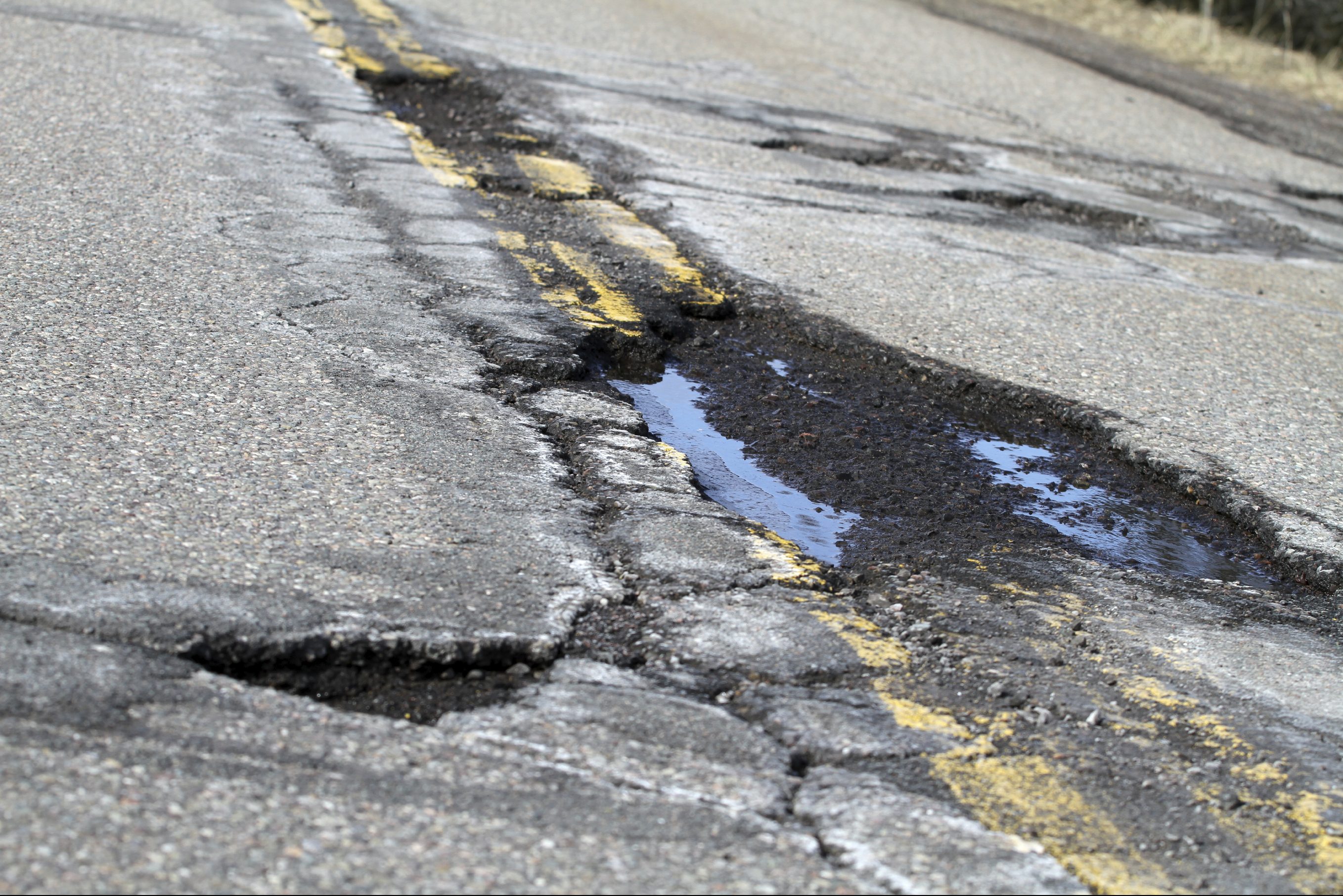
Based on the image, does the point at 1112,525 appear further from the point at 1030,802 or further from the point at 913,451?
the point at 1030,802

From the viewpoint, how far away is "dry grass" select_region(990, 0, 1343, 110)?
399 inches

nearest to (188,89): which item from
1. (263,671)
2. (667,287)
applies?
(667,287)

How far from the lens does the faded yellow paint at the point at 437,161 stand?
4652 millimetres

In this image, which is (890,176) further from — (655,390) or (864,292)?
A: (655,390)

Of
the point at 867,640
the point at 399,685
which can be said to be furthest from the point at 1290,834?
the point at 399,685

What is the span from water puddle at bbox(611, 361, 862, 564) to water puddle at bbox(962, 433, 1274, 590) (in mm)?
519

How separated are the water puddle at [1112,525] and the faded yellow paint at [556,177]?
2.15 meters

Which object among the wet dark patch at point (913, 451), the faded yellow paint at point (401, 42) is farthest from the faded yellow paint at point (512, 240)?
the faded yellow paint at point (401, 42)

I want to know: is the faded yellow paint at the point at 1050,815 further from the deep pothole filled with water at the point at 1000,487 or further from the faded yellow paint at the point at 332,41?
the faded yellow paint at the point at 332,41

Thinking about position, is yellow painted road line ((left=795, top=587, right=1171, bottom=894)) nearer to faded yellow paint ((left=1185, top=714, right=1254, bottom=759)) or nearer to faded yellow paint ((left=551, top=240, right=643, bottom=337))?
faded yellow paint ((left=1185, top=714, right=1254, bottom=759))

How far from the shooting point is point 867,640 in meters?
2.17

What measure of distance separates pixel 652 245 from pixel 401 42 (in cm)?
342

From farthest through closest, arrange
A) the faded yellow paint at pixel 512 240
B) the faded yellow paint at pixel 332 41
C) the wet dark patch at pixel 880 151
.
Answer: the faded yellow paint at pixel 332 41 → the wet dark patch at pixel 880 151 → the faded yellow paint at pixel 512 240

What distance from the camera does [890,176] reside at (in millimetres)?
5629
